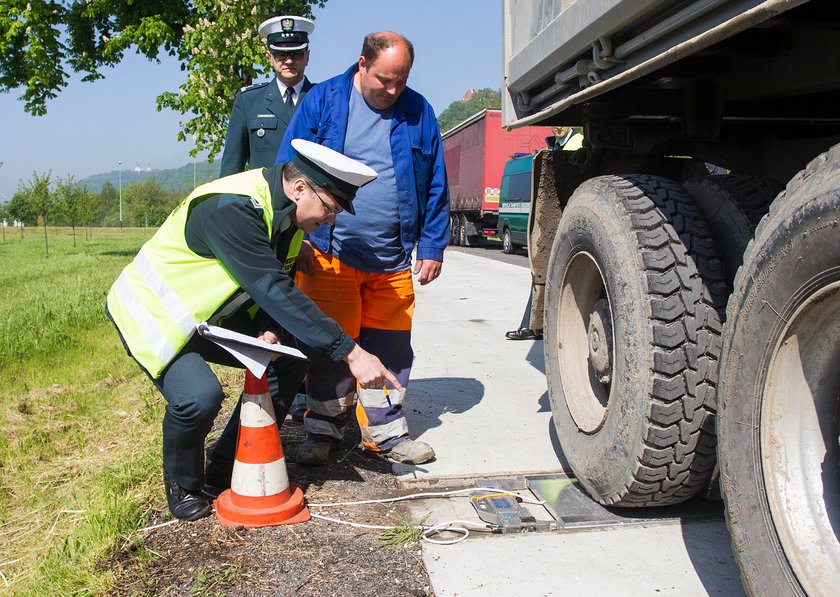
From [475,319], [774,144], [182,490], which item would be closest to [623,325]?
[774,144]

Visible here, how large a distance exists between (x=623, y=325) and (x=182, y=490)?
1792mm

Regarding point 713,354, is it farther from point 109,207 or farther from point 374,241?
point 109,207

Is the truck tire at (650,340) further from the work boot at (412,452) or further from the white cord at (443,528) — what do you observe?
the work boot at (412,452)

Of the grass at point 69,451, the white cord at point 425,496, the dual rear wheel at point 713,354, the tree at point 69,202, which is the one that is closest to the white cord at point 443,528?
the white cord at point 425,496

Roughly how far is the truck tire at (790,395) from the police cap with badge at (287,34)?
9.71ft

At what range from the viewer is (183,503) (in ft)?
9.93

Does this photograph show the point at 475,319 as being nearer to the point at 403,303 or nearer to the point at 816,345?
the point at 403,303

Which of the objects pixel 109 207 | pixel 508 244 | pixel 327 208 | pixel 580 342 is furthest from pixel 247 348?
pixel 109 207

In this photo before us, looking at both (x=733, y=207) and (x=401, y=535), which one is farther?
(x=401, y=535)

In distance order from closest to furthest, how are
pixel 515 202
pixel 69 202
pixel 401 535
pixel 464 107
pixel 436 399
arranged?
1. pixel 401 535
2. pixel 436 399
3. pixel 515 202
4. pixel 69 202
5. pixel 464 107

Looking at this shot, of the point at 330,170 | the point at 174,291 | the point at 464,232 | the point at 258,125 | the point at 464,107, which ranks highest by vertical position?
the point at 464,107

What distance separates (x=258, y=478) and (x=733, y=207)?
6.45ft

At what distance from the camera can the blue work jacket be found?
3.58 meters

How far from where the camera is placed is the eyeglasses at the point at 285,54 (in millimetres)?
4223
